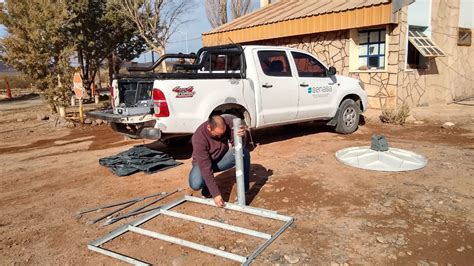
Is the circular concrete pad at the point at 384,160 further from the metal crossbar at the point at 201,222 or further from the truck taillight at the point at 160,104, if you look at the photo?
the truck taillight at the point at 160,104

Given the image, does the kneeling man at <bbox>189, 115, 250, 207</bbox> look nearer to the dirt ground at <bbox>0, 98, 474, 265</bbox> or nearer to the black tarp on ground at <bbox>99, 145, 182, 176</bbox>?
the dirt ground at <bbox>0, 98, 474, 265</bbox>

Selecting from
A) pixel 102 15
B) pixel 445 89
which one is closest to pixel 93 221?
pixel 445 89

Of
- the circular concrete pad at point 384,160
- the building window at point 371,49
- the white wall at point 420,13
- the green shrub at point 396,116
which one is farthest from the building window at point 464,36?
the circular concrete pad at point 384,160

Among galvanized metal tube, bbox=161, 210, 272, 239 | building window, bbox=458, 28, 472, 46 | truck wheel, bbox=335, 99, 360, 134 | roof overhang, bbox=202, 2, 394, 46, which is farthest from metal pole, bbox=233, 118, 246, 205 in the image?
building window, bbox=458, 28, 472, 46

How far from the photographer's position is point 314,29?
1231 cm

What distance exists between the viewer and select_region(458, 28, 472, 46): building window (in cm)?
1344

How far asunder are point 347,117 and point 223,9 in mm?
18177

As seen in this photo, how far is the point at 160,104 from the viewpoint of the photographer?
5523mm

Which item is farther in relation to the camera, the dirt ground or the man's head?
Result: the man's head

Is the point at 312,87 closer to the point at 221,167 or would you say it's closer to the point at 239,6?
the point at 221,167

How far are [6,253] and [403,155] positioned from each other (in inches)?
211

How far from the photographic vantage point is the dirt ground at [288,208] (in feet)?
10.8

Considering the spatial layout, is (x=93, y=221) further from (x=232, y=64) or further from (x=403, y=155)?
(x=403, y=155)

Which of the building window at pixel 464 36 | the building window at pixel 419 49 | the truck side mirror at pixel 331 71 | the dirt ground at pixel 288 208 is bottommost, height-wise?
the dirt ground at pixel 288 208
